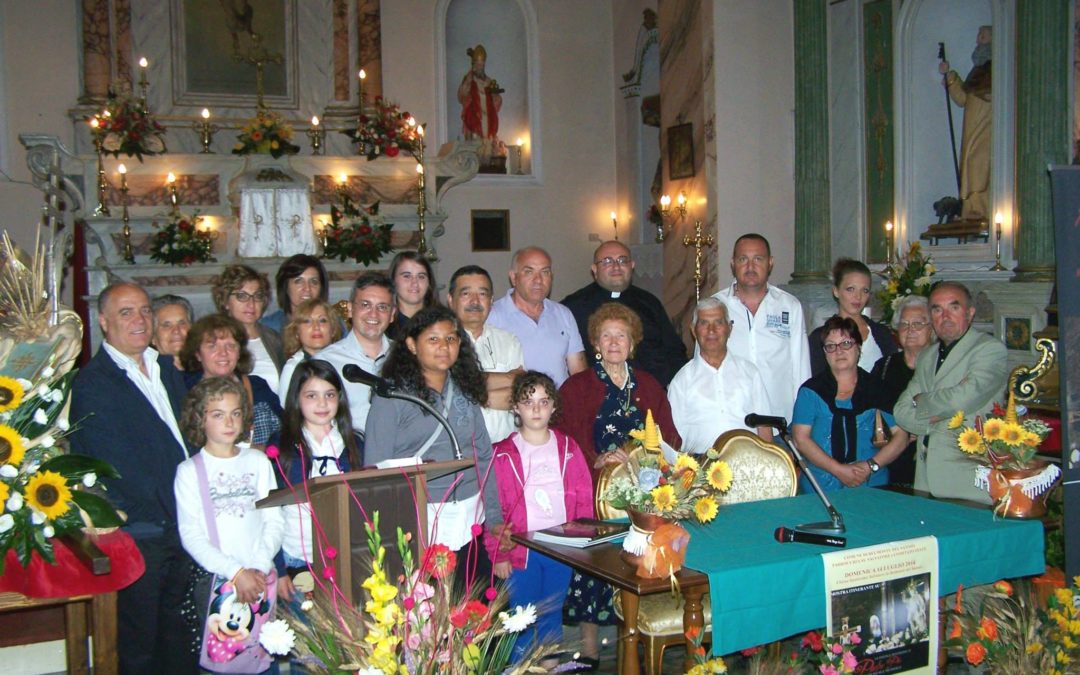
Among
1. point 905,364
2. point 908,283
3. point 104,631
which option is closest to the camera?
point 104,631

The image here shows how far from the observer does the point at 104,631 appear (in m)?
2.96

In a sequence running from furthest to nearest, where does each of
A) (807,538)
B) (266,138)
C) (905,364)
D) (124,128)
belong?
(266,138)
(124,128)
(905,364)
(807,538)

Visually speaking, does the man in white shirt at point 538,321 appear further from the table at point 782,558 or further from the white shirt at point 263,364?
the table at point 782,558

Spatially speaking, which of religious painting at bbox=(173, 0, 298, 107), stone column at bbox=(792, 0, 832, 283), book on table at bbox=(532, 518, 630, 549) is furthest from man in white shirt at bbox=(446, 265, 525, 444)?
religious painting at bbox=(173, 0, 298, 107)

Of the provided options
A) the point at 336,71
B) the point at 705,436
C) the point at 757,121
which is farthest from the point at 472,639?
the point at 336,71

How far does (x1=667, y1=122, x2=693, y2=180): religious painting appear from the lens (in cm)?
953

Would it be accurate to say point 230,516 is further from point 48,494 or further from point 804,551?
point 804,551

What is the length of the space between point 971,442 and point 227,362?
2899mm

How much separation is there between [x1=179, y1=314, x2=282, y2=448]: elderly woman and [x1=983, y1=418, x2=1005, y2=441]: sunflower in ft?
8.96

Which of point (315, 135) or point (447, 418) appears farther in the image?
point (315, 135)

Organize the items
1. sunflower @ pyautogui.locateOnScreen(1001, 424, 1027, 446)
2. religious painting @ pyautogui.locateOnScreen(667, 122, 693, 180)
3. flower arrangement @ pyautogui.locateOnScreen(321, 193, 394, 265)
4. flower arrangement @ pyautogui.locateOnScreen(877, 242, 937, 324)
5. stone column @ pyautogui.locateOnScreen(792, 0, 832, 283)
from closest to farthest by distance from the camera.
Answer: sunflower @ pyautogui.locateOnScreen(1001, 424, 1027, 446), flower arrangement @ pyautogui.locateOnScreen(877, 242, 937, 324), stone column @ pyautogui.locateOnScreen(792, 0, 832, 283), flower arrangement @ pyautogui.locateOnScreen(321, 193, 394, 265), religious painting @ pyautogui.locateOnScreen(667, 122, 693, 180)

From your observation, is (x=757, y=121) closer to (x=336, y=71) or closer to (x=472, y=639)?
(x=336, y=71)

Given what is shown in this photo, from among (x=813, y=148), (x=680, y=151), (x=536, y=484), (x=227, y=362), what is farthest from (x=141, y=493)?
(x=680, y=151)

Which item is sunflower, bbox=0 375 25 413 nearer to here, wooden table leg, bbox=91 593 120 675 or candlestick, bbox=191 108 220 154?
wooden table leg, bbox=91 593 120 675
